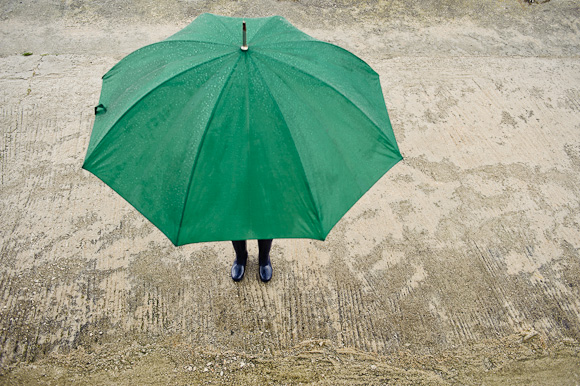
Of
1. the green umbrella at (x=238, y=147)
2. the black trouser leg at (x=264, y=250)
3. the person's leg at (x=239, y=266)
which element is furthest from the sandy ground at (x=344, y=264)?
the green umbrella at (x=238, y=147)

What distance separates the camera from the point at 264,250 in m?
3.27

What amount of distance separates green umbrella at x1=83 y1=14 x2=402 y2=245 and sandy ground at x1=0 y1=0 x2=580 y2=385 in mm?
1341

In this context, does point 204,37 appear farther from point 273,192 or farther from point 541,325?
point 541,325

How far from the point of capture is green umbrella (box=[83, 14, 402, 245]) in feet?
7.11

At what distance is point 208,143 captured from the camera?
216 cm

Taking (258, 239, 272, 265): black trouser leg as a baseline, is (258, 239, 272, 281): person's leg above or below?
below

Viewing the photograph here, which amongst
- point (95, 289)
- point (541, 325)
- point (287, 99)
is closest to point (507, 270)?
point (541, 325)

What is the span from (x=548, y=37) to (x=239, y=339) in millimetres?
6007

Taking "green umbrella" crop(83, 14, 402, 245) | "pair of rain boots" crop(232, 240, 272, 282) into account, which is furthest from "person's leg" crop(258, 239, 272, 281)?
"green umbrella" crop(83, 14, 402, 245)

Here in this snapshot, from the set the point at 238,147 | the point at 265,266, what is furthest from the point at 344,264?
the point at 238,147

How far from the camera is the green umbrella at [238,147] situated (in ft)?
7.11

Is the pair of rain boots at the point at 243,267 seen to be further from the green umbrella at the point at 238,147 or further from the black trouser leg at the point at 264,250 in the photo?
the green umbrella at the point at 238,147

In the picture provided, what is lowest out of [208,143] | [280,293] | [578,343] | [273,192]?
[578,343]

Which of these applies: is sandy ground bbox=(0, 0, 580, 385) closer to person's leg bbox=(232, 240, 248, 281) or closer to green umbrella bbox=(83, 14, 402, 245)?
person's leg bbox=(232, 240, 248, 281)
